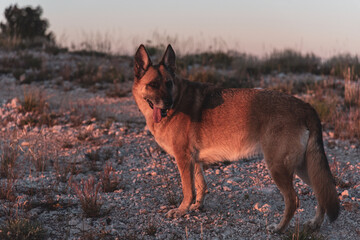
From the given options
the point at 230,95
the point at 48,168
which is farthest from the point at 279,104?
the point at 48,168

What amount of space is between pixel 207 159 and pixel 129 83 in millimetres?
7700

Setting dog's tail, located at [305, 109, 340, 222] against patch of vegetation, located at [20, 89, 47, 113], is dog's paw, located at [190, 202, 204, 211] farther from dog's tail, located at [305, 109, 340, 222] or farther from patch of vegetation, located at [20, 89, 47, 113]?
patch of vegetation, located at [20, 89, 47, 113]

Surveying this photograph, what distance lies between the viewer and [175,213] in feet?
12.8

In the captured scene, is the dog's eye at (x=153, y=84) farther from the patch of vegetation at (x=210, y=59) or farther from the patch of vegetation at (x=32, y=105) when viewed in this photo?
the patch of vegetation at (x=210, y=59)

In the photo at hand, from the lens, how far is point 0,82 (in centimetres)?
1116

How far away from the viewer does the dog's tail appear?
3258 millimetres

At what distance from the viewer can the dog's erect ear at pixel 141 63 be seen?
13.2 ft

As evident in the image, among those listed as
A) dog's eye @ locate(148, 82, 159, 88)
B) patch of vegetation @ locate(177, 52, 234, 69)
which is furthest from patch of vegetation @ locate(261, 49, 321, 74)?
dog's eye @ locate(148, 82, 159, 88)

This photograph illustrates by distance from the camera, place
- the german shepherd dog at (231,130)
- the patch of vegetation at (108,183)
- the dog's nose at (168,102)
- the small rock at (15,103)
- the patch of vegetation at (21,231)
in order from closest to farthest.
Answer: the patch of vegetation at (21,231)
the german shepherd dog at (231,130)
the dog's nose at (168,102)
the patch of vegetation at (108,183)
the small rock at (15,103)

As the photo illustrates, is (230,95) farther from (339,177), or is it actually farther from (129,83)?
(129,83)

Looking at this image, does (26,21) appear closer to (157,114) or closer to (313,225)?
(157,114)

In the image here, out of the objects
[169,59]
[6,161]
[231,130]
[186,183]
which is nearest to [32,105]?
[6,161]

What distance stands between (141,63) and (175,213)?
183cm

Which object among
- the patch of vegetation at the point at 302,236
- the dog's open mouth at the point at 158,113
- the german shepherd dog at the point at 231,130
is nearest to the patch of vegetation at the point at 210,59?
the german shepherd dog at the point at 231,130
